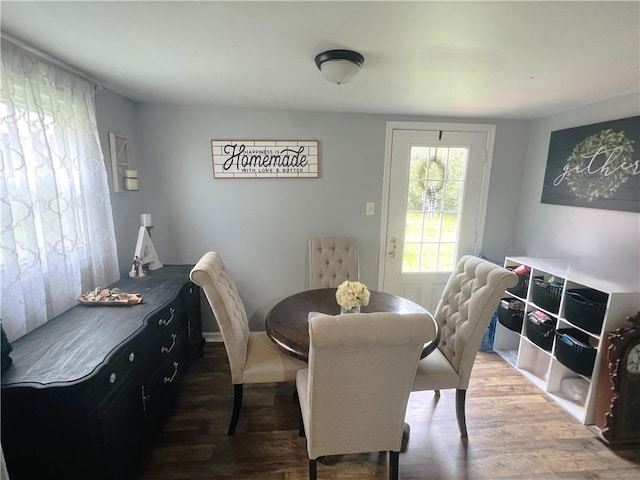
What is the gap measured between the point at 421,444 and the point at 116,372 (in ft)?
5.53

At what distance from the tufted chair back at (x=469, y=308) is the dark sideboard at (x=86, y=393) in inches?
68.5

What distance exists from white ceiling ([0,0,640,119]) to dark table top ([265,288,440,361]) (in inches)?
56.2

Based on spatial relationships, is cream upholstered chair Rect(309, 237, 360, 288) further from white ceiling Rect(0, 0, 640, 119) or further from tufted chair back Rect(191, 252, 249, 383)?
white ceiling Rect(0, 0, 640, 119)

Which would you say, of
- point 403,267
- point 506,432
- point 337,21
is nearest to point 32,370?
point 337,21

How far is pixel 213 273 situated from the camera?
164 centimetres

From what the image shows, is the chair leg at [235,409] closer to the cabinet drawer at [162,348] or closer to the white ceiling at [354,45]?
the cabinet drawer at [162,348]

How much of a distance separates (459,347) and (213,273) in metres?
1.48

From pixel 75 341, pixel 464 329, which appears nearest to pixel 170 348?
pixel 75 341

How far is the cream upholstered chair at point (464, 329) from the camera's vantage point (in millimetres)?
1604

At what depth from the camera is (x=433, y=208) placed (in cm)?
290

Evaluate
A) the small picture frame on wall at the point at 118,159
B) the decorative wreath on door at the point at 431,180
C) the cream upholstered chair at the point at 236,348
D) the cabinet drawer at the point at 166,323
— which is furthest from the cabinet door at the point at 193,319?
the decorative wreath on door at the point at 431,180

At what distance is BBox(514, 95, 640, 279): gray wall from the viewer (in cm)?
198

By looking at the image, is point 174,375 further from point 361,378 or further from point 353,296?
point 361,378

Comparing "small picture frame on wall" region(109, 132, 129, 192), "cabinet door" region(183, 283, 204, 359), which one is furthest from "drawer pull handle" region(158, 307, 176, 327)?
"small picture frame on wall" region(109, 132, 129, 192)
